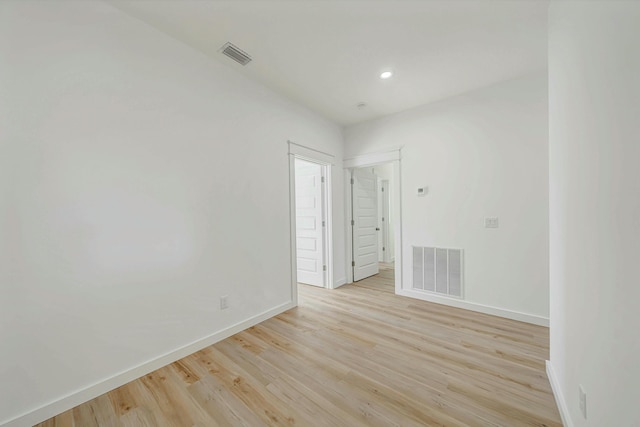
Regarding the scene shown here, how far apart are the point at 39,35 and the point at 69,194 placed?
1.00 m

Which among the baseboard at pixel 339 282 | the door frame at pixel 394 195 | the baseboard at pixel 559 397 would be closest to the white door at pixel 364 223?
the door frame at pixel 394 195

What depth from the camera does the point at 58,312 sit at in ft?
5.08

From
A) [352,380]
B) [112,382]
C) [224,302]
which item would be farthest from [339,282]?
[112,382]

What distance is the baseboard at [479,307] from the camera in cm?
262

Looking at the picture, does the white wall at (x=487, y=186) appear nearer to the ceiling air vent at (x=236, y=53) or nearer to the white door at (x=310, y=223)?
the white door at (x=310, y=223)

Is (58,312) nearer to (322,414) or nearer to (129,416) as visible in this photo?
(129,416)

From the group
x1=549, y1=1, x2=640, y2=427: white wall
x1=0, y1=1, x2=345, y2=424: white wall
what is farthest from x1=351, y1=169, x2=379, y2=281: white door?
x1=549, y1=1, x2=640, y2=427: white wall

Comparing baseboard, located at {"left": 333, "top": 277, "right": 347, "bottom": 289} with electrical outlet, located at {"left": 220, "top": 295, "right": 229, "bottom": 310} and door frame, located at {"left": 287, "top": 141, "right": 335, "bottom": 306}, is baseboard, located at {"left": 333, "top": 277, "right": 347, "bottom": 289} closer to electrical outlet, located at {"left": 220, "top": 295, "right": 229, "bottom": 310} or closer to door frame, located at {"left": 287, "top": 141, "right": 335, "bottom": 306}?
door frame, located at {"left": 287, "top": 141, "right": 335, "bottom": 306}

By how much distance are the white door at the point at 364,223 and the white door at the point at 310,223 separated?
0.71m

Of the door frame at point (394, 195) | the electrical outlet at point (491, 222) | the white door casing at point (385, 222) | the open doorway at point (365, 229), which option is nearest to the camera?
the electrical outlet at point (491, 222)

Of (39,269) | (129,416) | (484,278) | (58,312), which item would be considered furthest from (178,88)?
(484,278)

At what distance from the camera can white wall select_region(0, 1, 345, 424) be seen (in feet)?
4.72

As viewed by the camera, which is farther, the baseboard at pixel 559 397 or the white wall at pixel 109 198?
the white wall at pixel 109 198

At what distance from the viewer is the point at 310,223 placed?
3998mm
